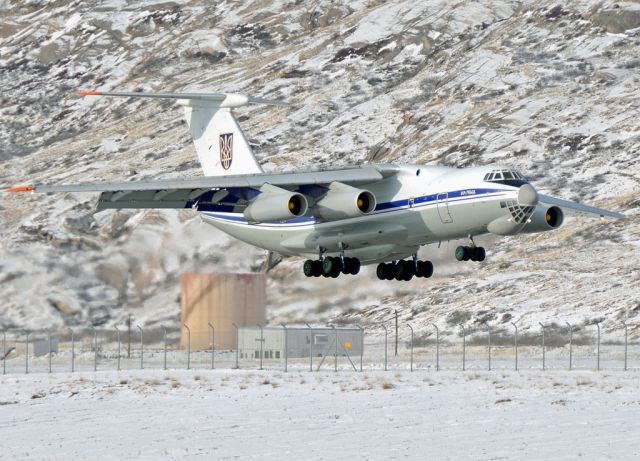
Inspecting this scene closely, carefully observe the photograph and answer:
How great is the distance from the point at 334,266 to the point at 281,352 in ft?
58.2

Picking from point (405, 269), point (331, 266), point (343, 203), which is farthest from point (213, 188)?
point (405, 269)

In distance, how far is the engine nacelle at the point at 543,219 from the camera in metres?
34.2

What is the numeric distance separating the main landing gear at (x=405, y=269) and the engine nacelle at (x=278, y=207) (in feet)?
13.9

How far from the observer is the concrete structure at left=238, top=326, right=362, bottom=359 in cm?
5350

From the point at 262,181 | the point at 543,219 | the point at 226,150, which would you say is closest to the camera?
the point at 543,219

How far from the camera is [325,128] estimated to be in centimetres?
10538

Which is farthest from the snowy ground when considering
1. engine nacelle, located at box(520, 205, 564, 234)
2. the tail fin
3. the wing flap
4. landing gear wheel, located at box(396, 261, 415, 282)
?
the tail fin

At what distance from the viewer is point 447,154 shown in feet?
315

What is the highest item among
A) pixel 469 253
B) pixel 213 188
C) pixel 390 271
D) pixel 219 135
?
pixel 219 135

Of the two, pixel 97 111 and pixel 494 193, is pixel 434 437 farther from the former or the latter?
pixel 97 111

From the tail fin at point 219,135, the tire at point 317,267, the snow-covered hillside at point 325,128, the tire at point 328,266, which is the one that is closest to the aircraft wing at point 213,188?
the tire at point 328,266

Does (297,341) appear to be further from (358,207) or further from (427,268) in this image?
(358,207)

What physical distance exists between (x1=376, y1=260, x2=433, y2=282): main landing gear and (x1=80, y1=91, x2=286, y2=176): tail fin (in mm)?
5949

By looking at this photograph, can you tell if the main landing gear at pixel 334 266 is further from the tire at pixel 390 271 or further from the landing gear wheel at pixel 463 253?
the landing gear wheel at pixel 463 253
